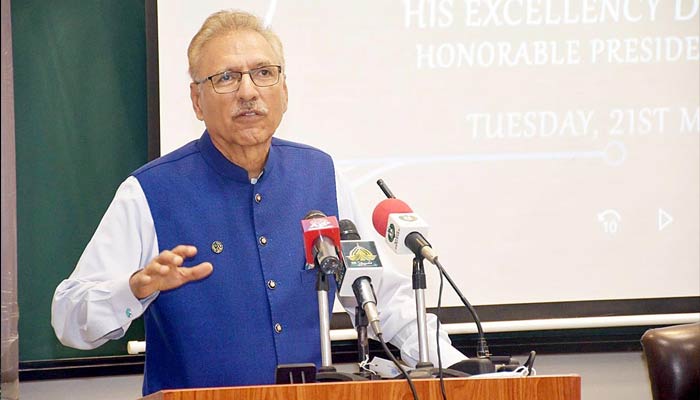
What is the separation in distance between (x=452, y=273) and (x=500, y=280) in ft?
0.62

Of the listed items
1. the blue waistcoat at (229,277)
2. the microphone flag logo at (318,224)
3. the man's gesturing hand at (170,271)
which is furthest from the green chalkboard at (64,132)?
the microphone flag logo at (318,224)

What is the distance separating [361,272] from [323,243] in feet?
0.33

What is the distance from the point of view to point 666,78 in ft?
13.5

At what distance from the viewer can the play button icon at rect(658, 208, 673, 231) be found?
4.10 metres

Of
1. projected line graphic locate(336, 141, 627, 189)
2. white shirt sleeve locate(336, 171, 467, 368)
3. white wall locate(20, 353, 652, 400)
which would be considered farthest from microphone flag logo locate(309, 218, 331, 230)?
white wall locate(20, 353, 652, 400)

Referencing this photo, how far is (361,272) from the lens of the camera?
6.66 ft

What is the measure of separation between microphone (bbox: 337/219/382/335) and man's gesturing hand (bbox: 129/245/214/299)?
11.0 inches

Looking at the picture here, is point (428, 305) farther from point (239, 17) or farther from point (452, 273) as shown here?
point (239, 17)

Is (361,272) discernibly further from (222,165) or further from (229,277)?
(222,165)

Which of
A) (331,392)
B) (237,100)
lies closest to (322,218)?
(331,392)

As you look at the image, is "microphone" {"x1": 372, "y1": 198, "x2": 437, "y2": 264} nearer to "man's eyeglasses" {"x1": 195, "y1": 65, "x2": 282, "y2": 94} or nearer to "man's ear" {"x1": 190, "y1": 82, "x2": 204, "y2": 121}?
"man's eyeglasses" {"x1": 195, "y1": 65, "x2": 282, "y2": 94}

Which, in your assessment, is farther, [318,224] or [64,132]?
[64,132]

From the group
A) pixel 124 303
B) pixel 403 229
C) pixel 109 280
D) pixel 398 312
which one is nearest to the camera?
pixel 403 229

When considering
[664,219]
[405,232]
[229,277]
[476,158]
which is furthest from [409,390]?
[664,219]
